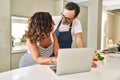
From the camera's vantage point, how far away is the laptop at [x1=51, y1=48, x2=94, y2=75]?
3.07 ft

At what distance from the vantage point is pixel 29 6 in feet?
10.8

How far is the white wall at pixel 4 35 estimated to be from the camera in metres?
2.69

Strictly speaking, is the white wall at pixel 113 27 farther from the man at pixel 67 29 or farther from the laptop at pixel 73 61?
the laptop at pixel 73 61

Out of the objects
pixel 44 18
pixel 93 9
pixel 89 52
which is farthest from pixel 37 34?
pixel 93 9

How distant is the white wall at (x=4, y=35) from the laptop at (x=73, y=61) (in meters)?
2.01

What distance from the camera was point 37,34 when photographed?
3.95 ft

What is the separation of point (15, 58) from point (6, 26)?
672 millimetres

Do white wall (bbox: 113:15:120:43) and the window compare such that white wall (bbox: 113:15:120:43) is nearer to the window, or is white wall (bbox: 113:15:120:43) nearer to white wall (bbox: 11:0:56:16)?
white wall (bbox: 11:0:56:16)

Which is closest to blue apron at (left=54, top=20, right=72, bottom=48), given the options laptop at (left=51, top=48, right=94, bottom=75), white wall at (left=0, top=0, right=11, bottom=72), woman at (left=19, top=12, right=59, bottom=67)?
woman at (left=19, top=12, right=59, bottom=67)

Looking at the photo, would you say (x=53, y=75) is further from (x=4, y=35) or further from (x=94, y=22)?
(x=94, y=22)

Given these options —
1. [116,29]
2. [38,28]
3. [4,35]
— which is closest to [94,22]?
[116,29]

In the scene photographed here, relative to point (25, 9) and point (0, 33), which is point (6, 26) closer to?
point (0, 33)

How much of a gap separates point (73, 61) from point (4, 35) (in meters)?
2.08

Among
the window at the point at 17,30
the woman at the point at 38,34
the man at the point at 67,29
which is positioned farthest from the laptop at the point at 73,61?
the window at the point at 17,30
